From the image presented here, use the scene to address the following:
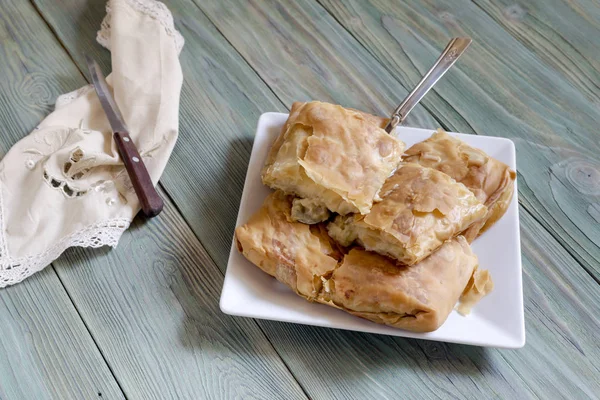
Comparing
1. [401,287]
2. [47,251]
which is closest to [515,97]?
[401,287]

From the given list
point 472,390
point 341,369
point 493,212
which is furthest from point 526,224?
point 341,369

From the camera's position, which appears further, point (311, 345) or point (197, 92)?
point (197, 92)

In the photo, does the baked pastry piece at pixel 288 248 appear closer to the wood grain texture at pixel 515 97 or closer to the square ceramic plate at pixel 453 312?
the square ceramic plate at pixel 453 312

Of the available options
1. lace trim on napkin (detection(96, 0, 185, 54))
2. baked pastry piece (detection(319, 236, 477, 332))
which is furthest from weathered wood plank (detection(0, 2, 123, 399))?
baked pastry piece (detection(319, 236, 477, 332))

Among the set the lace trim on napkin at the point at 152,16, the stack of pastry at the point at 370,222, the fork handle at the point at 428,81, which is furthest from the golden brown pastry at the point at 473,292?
the lace trim on napkin at the point at 152,16

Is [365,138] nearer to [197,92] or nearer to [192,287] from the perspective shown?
[192,287]

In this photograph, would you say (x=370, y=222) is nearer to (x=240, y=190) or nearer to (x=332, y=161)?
(x=332, y=161)
